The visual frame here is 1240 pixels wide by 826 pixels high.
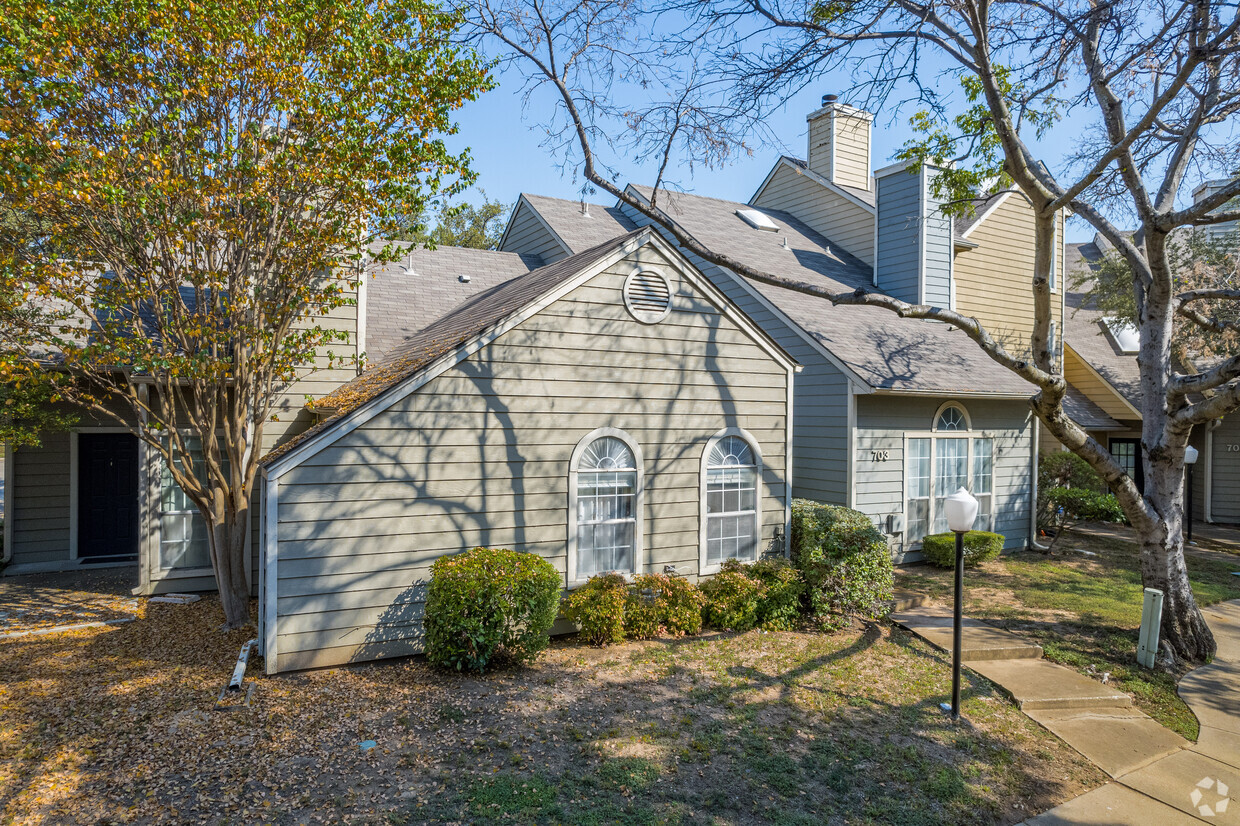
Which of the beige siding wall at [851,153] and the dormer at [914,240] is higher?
the beige siding wall at [851,153]

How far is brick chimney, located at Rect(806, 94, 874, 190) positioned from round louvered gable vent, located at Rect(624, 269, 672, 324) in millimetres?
11679

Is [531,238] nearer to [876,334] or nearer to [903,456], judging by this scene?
[876,334]


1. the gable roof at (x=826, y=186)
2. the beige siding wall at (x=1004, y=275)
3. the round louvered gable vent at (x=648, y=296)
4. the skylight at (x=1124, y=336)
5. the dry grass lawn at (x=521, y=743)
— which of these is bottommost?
the dry grass lawn at (x=521, y=743)

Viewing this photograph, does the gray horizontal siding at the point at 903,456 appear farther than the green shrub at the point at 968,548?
No

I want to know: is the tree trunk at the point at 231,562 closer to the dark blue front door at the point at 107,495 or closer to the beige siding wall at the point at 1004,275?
the dark blue front door at the point at 107,495

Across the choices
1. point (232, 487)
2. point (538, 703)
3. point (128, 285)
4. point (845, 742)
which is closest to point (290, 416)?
point (232, 487)

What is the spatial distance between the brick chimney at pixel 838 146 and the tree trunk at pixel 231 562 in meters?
16.5

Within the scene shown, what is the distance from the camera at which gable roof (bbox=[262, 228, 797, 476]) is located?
725cm

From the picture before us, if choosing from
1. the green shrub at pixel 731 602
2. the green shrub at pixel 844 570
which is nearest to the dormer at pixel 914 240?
the green shrub at pixel 844 570

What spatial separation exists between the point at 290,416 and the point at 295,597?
4.01 m

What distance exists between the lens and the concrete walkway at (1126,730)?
5320 millimetres

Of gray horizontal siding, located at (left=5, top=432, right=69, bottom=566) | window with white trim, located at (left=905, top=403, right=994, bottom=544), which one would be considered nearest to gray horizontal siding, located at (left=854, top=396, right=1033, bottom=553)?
window with white trim, located at (left=905, top=403, right=994, bottom=544)

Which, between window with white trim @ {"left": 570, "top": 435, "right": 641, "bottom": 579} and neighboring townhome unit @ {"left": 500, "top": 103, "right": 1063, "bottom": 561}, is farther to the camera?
neighboring townhome unit @ {"left": 500, "top": 103, "right": 1063, "bottom": 561}

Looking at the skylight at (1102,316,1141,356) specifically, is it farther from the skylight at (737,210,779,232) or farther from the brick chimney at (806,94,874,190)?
the skylight at (737,210,779,232)
